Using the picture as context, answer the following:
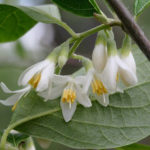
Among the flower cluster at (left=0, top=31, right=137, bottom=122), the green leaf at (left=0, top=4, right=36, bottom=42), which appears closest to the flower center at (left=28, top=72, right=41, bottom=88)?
the flower cluster at (left=0, top=31, right=137, bottom=122)

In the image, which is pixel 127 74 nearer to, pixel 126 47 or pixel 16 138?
pixel 126 47

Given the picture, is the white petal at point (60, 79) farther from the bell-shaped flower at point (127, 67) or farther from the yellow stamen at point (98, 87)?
the bell-shaped flower at point (127, 67)

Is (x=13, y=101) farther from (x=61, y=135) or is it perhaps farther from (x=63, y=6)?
(x=63, y=6)

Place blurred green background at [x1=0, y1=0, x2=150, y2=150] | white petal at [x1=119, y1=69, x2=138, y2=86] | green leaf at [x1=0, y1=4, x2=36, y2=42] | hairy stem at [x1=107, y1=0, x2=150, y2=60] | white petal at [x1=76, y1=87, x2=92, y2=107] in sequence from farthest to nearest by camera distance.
A: blurred green background at [x1=0, y1=0, x2=150, y2=150] → green leaf at [x1=0, y1=4, x2=36, y2=42] → white petal at [x1=76, y1=87, x2=92, y2=107] → white petal at [x1=119, y1=69, x2=138, y2=86] → hairy stem at [x1=107, y1=0, x2=150, y2=60]

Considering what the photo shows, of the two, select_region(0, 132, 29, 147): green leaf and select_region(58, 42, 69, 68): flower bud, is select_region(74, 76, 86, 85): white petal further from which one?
select_region(0, 132, 29, 147): green leaf

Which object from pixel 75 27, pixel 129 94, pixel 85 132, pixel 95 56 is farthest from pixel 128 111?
pixel 75 27

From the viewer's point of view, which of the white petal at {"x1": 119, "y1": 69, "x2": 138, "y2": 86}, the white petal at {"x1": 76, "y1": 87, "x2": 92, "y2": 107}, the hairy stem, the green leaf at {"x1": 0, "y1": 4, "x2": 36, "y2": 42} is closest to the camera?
the hairy stem

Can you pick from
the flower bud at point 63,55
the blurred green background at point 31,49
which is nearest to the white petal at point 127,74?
the flower bud at point 63,55
